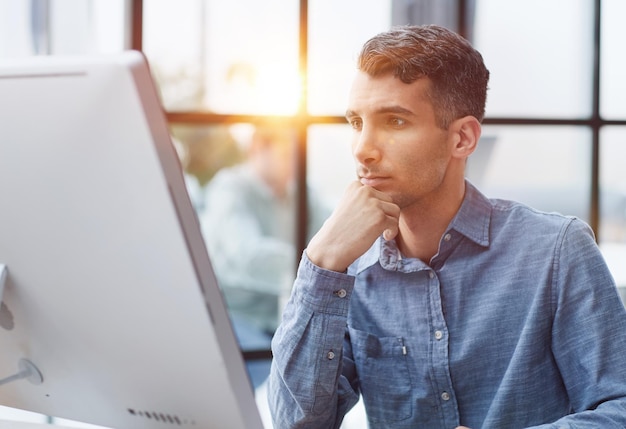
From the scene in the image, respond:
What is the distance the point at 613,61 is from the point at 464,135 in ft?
5.81

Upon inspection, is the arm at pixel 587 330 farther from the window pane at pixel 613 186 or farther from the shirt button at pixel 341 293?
the window pane at pixel 613 186

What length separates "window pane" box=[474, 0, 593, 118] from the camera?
9.04ft

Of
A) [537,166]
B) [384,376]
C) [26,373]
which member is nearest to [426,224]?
[384,376]

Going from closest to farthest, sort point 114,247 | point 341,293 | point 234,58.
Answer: point 114,247, point 341,293, point 234,58

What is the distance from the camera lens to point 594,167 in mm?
2879

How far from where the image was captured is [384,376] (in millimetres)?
1319

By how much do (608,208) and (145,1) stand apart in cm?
191

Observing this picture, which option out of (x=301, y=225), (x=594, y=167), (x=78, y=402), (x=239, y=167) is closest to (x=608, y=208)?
(x=594, y=167)

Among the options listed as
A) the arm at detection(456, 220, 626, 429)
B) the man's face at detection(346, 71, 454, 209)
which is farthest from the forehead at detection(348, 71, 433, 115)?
the arm at detection(456, 220, 626, 429)

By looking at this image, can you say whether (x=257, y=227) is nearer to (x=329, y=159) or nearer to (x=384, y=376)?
(x=329, y=159)

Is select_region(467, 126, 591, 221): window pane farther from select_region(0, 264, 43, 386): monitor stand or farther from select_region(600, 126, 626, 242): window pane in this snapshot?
select_region(0, 264, 43, 386): monitor stand

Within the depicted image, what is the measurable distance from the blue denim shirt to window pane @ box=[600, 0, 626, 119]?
1.71 meters

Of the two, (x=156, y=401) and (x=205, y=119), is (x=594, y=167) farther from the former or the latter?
(x=156, y=401)

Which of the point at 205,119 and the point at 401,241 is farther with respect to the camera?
the point at 205,119
